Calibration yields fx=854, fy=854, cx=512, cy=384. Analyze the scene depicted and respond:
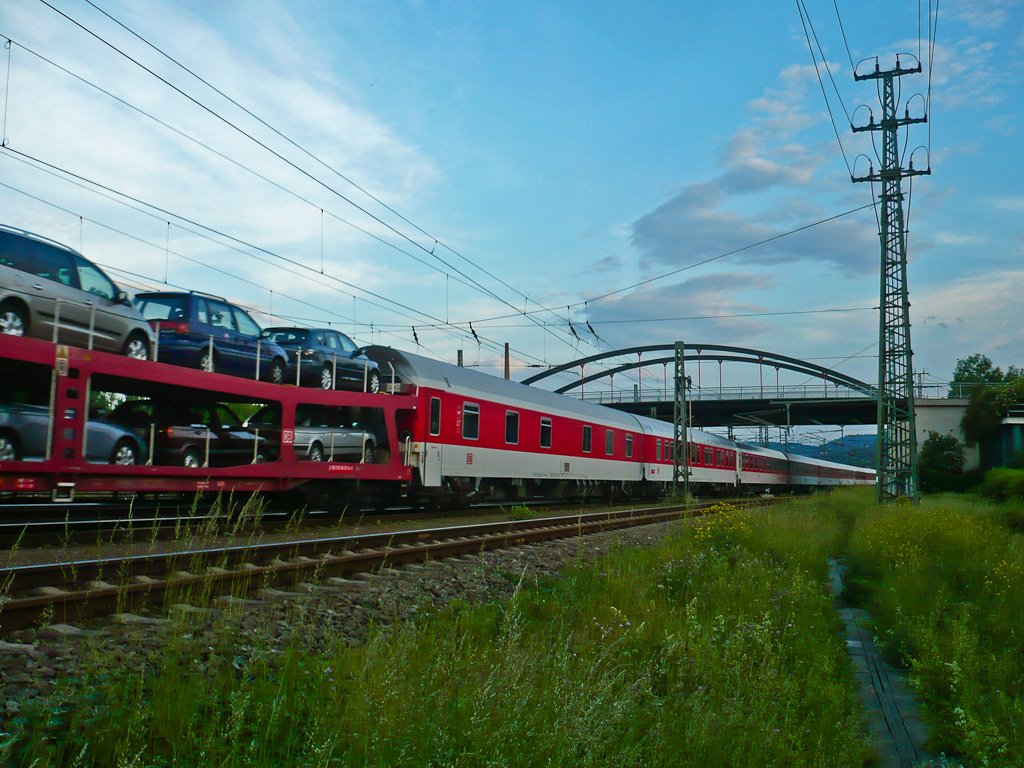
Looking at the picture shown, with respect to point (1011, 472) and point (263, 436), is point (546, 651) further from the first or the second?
point (1011, 472)

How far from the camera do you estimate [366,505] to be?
64.7ft

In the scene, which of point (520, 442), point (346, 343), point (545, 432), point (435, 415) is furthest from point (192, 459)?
point (545, 432)

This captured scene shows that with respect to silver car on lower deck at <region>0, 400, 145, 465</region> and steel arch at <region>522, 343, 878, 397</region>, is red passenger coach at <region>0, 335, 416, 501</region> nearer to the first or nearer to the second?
silver car on lower deck at <region>0, 400, 145, 465</region>

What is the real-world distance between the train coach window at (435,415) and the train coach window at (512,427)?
3.91 meters

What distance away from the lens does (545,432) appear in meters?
26.0

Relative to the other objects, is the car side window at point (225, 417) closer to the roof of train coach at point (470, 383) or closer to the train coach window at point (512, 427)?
the roof of train coach at point (470, 383)

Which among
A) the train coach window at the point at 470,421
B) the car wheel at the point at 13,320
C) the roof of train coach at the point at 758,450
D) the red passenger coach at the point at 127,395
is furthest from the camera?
the roof of train coach at the point at 758,450

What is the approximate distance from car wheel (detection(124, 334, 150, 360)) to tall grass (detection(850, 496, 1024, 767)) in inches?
434

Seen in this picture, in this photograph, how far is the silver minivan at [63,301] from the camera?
11023mm

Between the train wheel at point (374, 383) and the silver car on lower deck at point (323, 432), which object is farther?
the train wheel at point (374, 383)

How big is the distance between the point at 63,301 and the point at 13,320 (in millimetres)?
775

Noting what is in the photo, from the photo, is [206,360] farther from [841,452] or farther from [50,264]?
[841,452]

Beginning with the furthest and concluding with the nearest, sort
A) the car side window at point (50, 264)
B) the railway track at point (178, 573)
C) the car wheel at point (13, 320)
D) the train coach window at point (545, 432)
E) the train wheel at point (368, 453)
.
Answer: the train coach window at point (545, 432) → the train wheel at point (368, 453) → the car side window at point (50, 264) → the car wheel at point (13, 320) → the railway track at point (178, 573)

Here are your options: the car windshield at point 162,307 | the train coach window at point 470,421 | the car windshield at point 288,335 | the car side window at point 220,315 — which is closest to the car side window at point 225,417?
the car side window at point 220,315
